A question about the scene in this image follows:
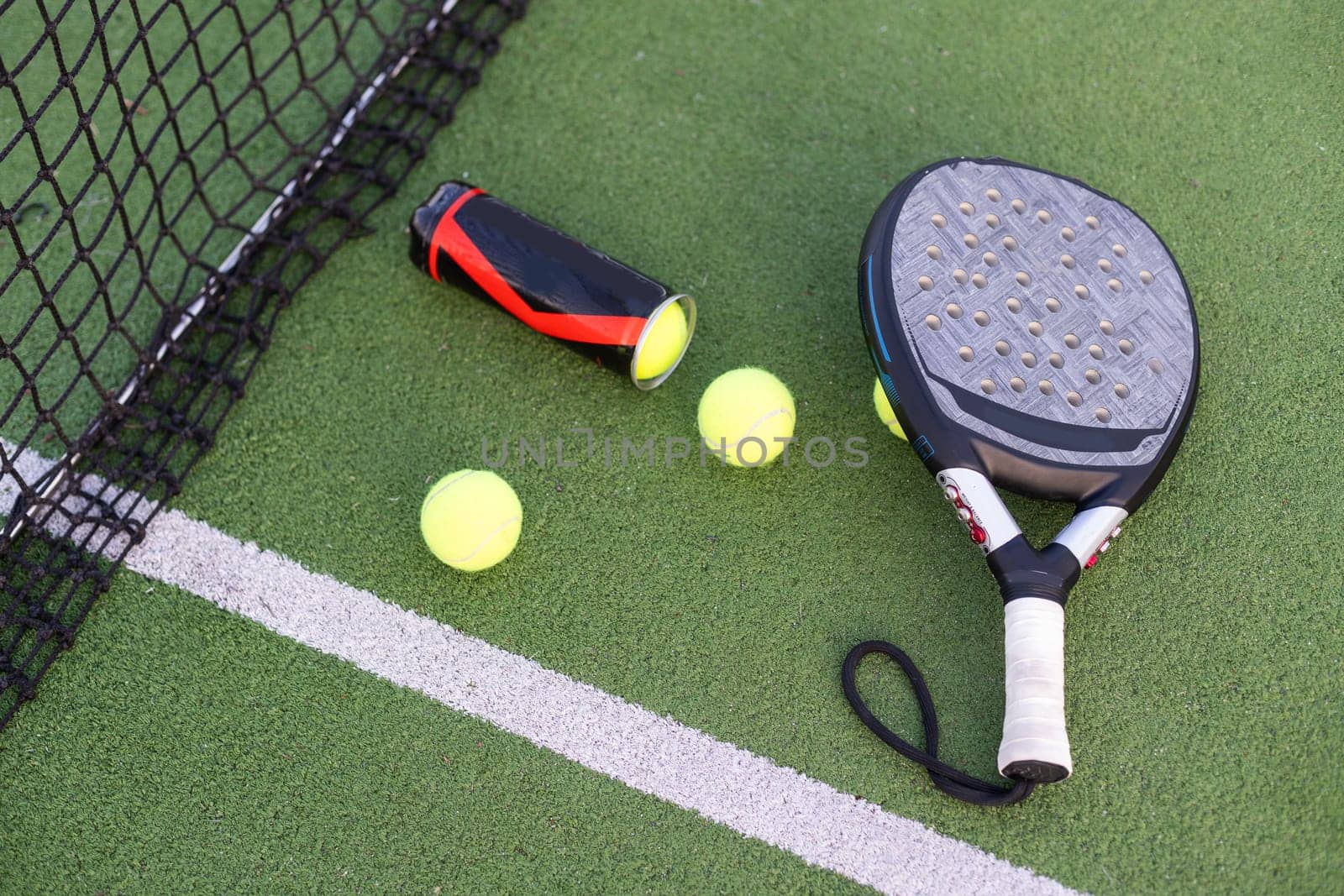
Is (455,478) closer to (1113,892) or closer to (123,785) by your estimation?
(123,785)

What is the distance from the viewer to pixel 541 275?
2.06m

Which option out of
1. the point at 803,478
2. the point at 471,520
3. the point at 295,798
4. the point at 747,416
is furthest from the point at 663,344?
the point at 295,798

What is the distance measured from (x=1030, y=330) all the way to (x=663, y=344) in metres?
0.70

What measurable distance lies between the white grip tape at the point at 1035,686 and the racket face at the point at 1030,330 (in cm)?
23

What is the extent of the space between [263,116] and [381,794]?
1.64 meters

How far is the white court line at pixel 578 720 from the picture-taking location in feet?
5.81

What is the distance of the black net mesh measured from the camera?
1.98 m

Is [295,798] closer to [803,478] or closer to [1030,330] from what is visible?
[803,478]

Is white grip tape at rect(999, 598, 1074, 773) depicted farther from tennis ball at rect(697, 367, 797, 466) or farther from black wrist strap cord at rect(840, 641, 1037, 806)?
tennis ball at rect(697, 367, 797, 466)

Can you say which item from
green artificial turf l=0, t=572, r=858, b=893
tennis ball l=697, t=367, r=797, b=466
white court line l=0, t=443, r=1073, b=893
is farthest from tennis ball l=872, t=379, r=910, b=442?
green artificial turf l=0, t=572, r=858, b=893

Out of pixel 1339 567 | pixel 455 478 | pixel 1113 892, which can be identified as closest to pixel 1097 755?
pixel 1113 892

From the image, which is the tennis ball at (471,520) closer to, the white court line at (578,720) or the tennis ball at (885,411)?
the white court line at (578,720)

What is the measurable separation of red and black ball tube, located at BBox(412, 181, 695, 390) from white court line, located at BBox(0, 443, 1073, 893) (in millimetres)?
630

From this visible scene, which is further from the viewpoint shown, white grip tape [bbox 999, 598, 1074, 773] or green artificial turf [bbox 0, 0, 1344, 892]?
green artificial turf [bbox 0, 0, 1344, 892]
